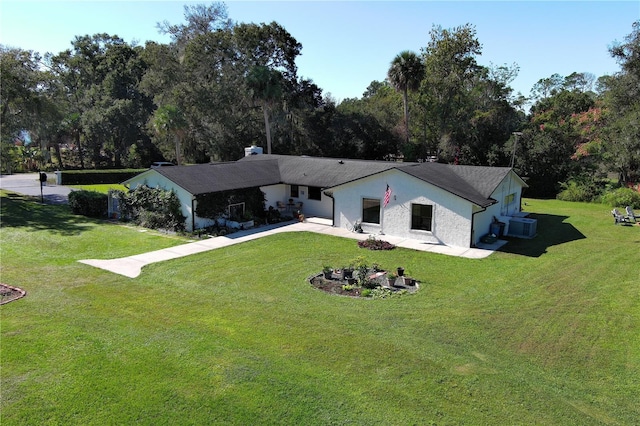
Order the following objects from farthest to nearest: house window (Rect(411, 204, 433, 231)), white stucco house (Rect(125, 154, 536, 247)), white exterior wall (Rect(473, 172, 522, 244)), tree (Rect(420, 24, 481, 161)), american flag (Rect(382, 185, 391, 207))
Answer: tree (Rect(420, 24, 481, 161))
american flag (Rect(382, 185, 391, 207))
house window (Rect(411, 204, 433, 231))
white exterior wall (Rect(473, 172, 522, 244))
white stucco house (Rect(125, 154, 536, 247))

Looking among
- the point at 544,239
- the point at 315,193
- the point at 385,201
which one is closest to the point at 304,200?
the point at 315,193

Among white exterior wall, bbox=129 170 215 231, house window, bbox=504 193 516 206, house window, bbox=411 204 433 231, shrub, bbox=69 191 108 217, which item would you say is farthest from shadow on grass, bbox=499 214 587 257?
shrub, bbox=69 191 108 217

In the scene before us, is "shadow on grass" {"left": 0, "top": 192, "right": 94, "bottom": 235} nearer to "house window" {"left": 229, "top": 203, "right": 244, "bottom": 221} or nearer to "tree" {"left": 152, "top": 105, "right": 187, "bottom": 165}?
"house window" {"left": 229, "top": 203, "right": 244, "bottom": 221}

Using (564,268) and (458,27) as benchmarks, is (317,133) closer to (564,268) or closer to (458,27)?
(458,27)

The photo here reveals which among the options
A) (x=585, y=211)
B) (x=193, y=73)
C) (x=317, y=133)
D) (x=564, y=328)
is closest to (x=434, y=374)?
(x=564, y=328)

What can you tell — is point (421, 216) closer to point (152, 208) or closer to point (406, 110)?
point (152, 208)

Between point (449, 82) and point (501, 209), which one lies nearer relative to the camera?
point (501, 209)

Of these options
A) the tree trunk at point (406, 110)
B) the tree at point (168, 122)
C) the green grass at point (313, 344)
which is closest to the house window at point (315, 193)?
the green grass at point (313, 344)
